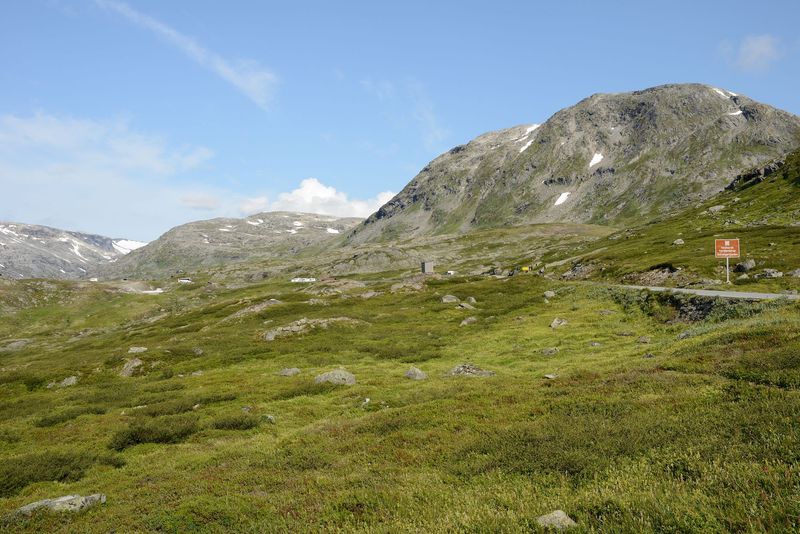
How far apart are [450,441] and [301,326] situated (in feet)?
155

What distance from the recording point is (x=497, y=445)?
52.5 ft

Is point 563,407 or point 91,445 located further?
point 91,445

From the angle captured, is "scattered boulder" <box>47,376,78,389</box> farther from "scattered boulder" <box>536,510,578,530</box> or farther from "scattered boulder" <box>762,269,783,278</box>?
"scattered boulder" <box>762,269,783,278</box>

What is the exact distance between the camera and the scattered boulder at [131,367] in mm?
50375

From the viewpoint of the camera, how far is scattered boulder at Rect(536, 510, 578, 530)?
961cm

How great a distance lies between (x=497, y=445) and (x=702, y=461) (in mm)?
6347

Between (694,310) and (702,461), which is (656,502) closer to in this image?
(702,461)

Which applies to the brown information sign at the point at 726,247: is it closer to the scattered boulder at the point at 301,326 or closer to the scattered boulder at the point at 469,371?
the scattered boulder at the point at 469,371

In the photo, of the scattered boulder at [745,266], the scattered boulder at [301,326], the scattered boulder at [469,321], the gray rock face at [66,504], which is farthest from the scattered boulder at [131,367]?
the scattered boulder at [745,266]

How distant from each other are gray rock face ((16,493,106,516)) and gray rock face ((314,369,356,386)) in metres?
19.1

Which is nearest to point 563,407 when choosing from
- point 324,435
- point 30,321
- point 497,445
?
point 497,445

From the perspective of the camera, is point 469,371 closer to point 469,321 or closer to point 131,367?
point 469,321

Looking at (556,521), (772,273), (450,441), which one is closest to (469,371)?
(450,441)

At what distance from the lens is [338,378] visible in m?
35.0
